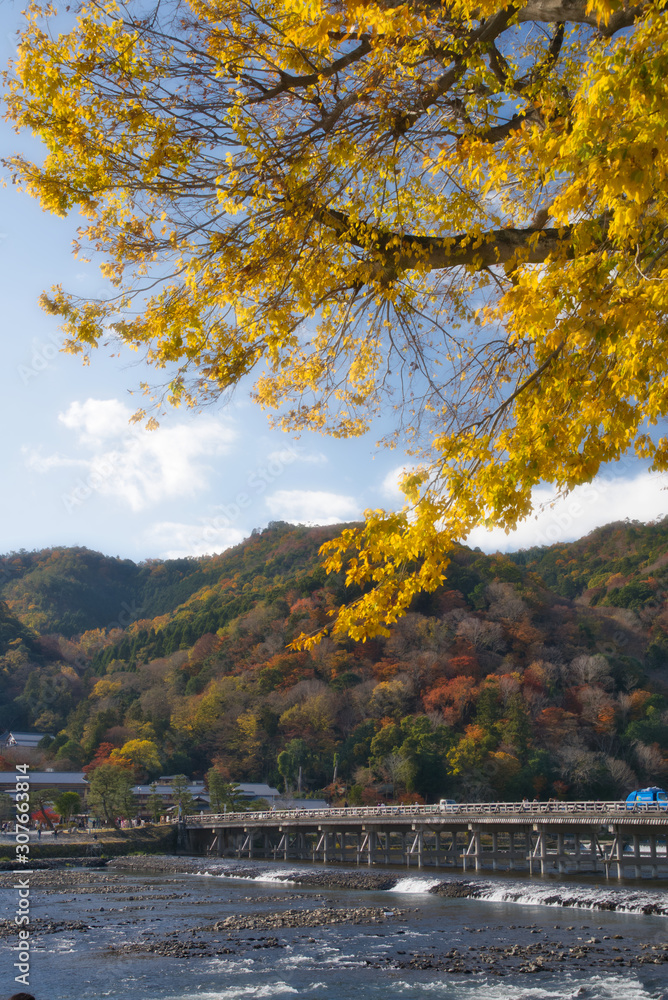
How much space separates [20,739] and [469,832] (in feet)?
128

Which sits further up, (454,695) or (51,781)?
(454,695)

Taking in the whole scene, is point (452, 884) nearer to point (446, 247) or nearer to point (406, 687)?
point (446, 247)

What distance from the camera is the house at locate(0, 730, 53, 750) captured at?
5416 centimetres

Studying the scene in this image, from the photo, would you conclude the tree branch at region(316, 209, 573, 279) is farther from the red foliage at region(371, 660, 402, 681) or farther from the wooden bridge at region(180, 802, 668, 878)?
the red foliage at region(371, 660, 402, 681)

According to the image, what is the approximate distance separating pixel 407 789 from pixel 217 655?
2093 centimetres

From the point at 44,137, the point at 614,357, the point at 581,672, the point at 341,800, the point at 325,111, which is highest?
the point at 325,111

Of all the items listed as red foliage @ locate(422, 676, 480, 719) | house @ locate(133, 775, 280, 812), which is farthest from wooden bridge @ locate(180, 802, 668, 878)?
red foliage @ locate(422, 676, 480, 719)

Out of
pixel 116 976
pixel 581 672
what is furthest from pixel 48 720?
pixel 116 976

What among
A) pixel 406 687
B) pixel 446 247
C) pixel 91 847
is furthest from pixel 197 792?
pixel 446 247

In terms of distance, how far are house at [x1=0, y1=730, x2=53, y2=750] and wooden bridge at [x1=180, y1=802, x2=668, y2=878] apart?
20.0 meters

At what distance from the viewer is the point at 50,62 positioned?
4.34 m

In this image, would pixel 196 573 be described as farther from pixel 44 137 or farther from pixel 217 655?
pixel 44 137

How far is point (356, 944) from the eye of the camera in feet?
46.3

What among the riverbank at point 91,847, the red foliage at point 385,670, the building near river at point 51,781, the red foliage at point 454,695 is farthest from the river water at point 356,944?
the red foliage at point 385,670
